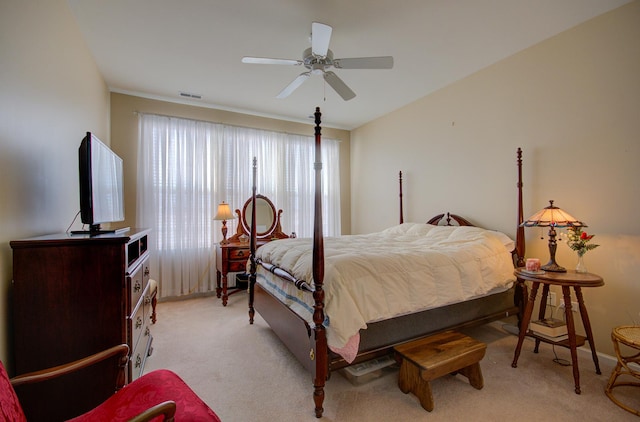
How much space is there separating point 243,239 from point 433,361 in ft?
10.5

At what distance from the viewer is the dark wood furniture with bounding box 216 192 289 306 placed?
386 centimetres

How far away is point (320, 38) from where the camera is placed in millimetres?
2176

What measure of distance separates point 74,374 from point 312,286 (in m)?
1.36

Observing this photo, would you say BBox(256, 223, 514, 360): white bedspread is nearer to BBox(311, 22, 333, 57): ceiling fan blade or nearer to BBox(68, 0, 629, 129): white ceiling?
BBox(311, 22, 333, 57): ceiling fan blade

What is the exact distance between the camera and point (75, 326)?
1484 mm

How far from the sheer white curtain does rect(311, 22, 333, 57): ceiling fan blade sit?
250cm

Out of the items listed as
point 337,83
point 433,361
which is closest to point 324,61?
point 337,83

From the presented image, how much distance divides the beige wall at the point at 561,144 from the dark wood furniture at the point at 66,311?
358 cm

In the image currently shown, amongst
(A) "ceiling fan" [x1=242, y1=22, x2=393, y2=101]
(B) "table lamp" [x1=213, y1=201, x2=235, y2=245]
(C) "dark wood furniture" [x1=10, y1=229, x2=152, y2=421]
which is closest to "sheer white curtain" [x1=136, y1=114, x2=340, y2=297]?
(B) "table lamp" [x1=213, y1=201, x2=235, y2=245]

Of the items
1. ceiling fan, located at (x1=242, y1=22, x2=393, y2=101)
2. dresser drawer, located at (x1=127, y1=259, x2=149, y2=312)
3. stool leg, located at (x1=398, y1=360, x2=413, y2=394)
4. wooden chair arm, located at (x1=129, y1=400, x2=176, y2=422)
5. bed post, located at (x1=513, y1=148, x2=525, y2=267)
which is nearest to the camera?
wooden chair arm, located at (x1=129, y1=400, x2=176, y2=422)

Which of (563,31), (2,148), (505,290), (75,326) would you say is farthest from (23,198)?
(563,31)

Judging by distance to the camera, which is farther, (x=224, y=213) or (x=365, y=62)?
(x=224, y=213)

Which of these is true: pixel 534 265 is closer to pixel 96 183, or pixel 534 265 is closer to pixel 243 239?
pixel 96 183

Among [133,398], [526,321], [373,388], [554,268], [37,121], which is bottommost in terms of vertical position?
[373,388]
